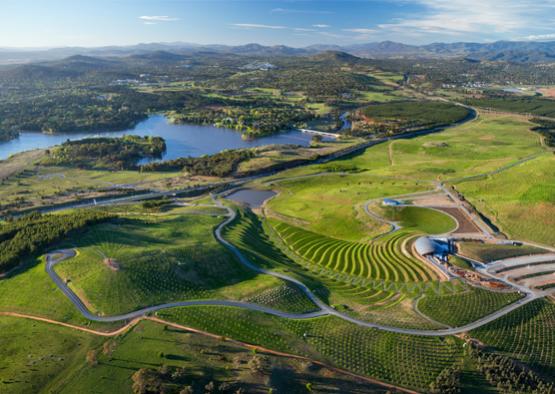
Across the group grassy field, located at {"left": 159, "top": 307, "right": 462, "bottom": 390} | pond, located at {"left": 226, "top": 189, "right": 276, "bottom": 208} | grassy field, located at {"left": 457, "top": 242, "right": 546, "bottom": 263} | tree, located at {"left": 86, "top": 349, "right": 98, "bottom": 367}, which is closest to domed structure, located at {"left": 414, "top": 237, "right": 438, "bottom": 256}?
grassy field, located at {"left": 457, "top": 242, "right": 546, "bottom": 263}

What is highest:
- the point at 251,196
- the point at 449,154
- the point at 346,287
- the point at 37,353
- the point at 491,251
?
the point at 449,154

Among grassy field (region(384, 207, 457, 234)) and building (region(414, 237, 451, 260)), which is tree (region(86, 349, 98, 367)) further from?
grassy field (region(384, 207, 457, 234))

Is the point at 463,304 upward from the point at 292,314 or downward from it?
upward

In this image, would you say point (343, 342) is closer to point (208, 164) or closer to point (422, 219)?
point (422, 219)

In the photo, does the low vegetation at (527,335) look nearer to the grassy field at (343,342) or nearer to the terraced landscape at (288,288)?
the terraced landscape at (288,288)

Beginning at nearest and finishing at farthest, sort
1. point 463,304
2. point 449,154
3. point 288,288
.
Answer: point 463,304 → point 288,288 → point 449,154

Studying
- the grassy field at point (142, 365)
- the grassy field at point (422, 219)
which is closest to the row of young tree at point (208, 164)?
the grassy field at point (422, 219)

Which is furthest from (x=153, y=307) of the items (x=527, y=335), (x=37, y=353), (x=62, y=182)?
(x=62, y=182)
